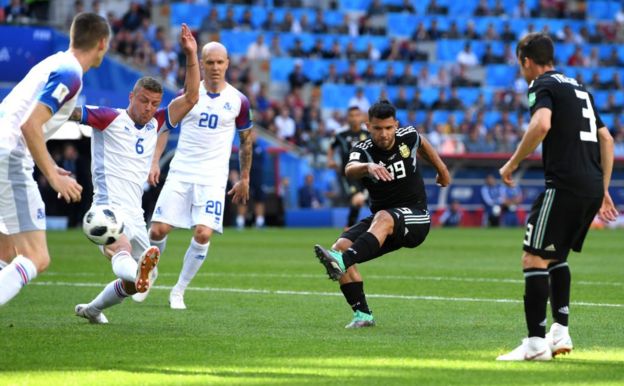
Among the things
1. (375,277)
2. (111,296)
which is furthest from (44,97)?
(375,277)

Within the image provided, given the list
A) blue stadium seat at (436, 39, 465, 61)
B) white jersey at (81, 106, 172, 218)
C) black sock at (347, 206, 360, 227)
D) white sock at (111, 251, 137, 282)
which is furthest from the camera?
blue stadium seat at (436, 39, 465, 61)

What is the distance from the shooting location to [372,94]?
39406mm

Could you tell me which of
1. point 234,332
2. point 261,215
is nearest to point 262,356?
point 234,332

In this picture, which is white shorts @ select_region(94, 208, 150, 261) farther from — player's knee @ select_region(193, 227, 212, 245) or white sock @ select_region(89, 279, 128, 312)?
player's knee @ select_region(193, 227, 212, 245)

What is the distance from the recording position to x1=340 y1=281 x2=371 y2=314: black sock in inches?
394

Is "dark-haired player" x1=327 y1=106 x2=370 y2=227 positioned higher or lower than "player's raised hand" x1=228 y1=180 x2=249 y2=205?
lower

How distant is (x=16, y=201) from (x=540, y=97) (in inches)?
134

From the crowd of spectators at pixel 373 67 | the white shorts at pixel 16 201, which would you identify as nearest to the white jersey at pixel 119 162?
the white shorts at pixel 16 201

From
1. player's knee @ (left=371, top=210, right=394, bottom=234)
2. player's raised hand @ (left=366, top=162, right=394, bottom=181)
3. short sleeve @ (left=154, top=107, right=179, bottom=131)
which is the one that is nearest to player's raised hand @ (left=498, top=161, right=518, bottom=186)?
player's raised hand @ (left=366, top=162, right=394, bottom=181)

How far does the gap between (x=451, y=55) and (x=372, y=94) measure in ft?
15.9

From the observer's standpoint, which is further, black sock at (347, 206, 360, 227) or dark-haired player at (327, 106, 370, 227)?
black sock at (347, 206, 360, 227)

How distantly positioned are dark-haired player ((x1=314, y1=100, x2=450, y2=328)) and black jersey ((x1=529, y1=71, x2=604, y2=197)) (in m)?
1.86

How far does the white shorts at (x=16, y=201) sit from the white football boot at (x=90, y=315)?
2.41 meters

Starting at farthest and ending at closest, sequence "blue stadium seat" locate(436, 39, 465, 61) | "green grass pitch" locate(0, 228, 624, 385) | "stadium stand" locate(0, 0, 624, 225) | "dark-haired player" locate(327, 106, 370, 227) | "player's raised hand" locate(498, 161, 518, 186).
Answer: "blue stadium seat" locate(436, 39, 465, 61) → "stadium stand" locate(0, 0, 624, 225) → "dark-haired player" locate(327, 106, 370, 227) → "player's raised hand" locate(498, 161, 518, 186) → "green grass pitch" locate(0, 228, 624, 385)
